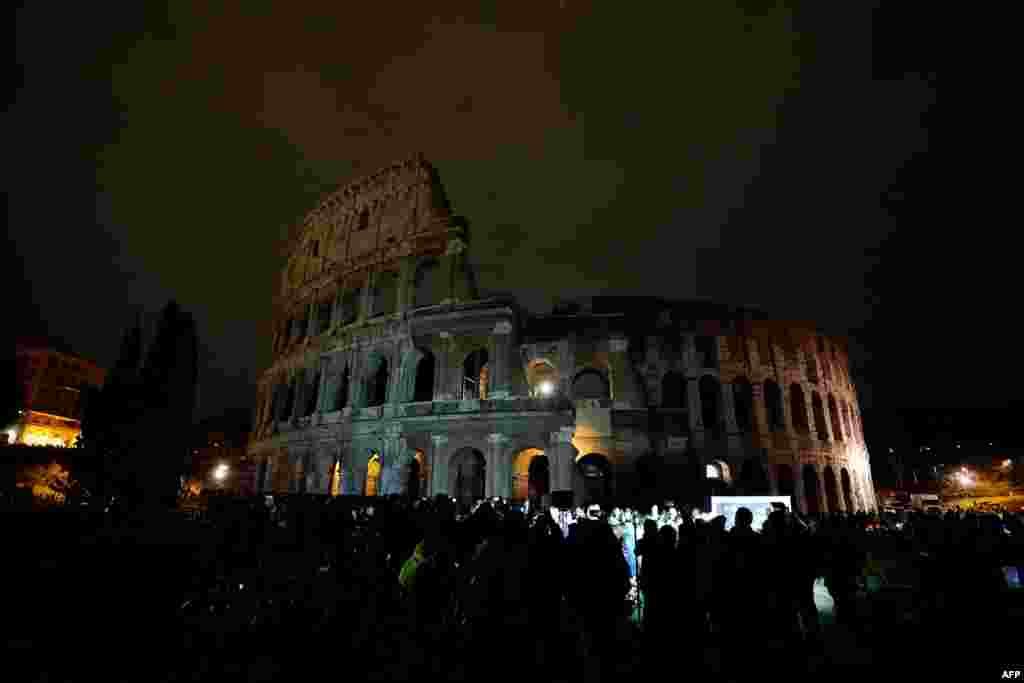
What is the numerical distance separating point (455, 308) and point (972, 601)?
19.5 metres

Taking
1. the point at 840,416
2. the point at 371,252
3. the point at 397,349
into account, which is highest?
the point at 371,252

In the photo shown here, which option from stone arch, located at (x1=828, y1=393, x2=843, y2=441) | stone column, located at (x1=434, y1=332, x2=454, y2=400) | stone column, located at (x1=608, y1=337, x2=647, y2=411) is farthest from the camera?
stone arch, located at (x1=828, y1=393, x2=843, y2=441)

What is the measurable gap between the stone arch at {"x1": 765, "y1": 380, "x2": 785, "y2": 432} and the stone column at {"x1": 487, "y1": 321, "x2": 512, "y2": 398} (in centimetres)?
1342

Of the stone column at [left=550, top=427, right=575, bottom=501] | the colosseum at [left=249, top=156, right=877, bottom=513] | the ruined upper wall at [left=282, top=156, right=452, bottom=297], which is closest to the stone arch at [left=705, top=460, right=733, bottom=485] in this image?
the colosseum at [left=249, top=156, right=877, bottom=513]

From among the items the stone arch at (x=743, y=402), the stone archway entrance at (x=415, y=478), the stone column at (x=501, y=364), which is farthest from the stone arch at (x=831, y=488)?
the stone archway entrance at (x=415, y=478)

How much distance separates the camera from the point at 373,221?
28.5 meters

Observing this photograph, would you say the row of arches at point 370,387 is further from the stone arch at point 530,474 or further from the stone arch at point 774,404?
the stone arch at point 774,404

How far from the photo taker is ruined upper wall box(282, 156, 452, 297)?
26688 mm

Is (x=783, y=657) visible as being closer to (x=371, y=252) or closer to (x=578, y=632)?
(x=578, y=632)

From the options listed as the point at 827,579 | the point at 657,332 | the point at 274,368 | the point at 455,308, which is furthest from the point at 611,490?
the point at 274,368

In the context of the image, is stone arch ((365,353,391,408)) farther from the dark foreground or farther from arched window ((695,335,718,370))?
the dark foreground

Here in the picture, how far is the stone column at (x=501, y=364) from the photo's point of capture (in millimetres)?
21141

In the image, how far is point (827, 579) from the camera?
7.53 m

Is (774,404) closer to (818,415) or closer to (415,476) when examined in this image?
(818,415)
